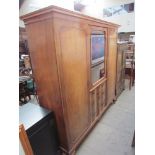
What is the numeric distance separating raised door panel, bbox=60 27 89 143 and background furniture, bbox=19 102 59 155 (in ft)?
0.66

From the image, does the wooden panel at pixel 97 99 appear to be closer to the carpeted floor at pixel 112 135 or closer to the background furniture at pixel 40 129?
the carpeted floor at pixel 112 135

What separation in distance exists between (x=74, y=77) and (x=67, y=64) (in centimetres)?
20

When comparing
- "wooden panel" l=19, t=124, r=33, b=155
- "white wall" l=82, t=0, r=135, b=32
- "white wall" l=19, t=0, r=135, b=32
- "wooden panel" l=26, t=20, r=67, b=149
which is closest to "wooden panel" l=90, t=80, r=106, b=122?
"wooden panel" l=26, t=20, r=67, b=149

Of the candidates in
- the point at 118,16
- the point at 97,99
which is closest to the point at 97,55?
the point at 97,99

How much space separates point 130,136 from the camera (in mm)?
2023

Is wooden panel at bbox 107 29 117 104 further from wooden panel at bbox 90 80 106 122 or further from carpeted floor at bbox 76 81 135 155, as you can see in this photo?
carpeted floor at bbox 76 81 135 155

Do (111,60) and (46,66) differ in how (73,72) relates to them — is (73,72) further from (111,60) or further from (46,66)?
(111,60)

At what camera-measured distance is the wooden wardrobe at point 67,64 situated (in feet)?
4.09

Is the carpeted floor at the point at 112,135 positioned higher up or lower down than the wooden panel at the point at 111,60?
lower down

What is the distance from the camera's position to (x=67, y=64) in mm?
1389

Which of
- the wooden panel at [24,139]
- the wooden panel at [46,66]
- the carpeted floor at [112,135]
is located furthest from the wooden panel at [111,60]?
the wooden panel at [24,139]

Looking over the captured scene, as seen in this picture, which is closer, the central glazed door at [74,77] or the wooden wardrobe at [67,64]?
the wooden wardrobe at [67,64]

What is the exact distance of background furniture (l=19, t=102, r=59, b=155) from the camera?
1.26 metres
